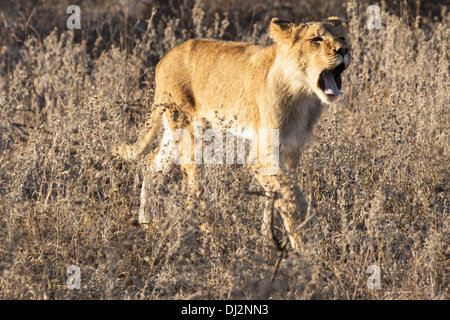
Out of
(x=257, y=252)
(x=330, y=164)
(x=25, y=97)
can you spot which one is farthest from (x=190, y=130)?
(x=25, y=97)

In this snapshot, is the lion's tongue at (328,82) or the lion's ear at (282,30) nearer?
the lion's tongue at (328,82)

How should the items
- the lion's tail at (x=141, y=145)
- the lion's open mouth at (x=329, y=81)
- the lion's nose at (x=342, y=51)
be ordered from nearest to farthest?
the lion's nose at (x=342, y=51) → the lion's open mouth at (x=329, y=81) → the lion's tail at (x=141, y=145)

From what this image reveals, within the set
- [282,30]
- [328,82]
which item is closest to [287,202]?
[328,82]

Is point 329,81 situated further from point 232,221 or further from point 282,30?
point 232,221

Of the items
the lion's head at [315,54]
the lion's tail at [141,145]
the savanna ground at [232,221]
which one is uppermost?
the lion's head at [315,54]

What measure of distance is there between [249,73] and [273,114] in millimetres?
450

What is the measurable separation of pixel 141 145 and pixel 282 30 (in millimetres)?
1357

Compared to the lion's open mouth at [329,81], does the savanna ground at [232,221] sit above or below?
below

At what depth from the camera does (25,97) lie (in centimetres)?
652

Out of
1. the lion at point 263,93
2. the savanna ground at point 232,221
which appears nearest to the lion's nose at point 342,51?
the lion at point 263,93

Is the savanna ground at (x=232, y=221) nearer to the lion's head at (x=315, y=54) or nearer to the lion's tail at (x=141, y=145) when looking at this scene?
the lion's tail at (x=141, y=145)

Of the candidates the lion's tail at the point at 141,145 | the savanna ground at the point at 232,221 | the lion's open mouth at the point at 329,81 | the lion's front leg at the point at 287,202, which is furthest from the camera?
the lion's tail at the point at 141,145

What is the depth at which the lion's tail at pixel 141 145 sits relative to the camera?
4.32 metres
